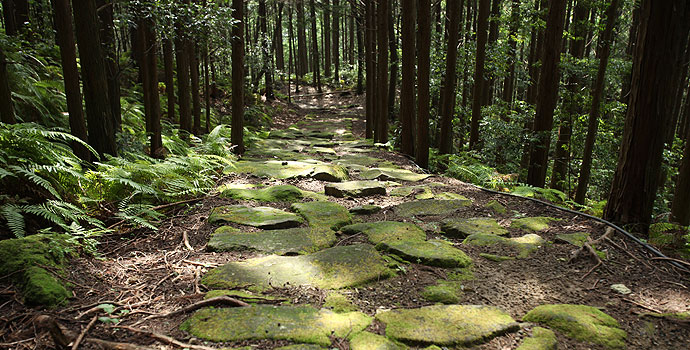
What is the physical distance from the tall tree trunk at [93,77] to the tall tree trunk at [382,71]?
26.4ft

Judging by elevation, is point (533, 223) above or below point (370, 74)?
below

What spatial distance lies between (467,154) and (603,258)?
24.2ft

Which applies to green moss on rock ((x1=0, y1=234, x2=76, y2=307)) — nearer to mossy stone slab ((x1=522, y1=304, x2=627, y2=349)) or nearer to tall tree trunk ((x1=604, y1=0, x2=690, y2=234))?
mossy stone slab ((x1=522, y1=304, x2=627, y2=349))

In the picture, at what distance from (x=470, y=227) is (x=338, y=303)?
2.05 metres

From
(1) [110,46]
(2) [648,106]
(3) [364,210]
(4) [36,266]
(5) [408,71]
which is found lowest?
(3) [364,210]

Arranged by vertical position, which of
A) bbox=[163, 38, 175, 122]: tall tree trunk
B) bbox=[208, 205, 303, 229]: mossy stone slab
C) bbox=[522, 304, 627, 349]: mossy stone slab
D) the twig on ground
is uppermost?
bbox=[163, 38, 175, 122]: tall tree trunk

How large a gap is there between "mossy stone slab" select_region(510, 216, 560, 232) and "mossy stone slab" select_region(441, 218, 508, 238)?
0.23 meters

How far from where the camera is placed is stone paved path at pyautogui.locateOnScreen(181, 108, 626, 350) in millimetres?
2047

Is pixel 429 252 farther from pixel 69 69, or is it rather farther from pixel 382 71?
pixel 382 71

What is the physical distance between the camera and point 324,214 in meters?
4.33

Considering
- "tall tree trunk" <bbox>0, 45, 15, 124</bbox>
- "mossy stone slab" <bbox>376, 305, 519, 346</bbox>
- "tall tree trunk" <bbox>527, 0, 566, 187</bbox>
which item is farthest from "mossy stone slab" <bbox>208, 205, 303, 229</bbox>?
"tall tree trunk" <bbox>527, 0, 566, 187</bbox>

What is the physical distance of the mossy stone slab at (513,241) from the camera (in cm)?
338

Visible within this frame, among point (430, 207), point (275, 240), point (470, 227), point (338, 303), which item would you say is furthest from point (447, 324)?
point (430, 207)

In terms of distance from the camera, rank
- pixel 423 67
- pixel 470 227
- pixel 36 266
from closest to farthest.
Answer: pixel 36 266 < pixel 470 227 < pixel 423 67
